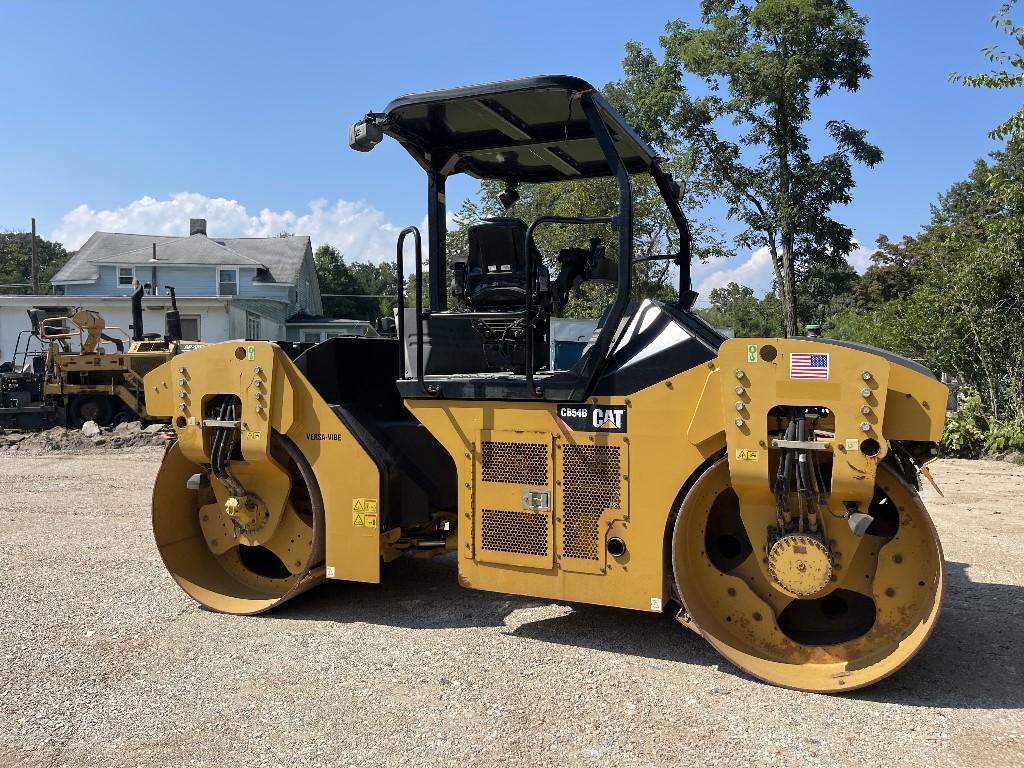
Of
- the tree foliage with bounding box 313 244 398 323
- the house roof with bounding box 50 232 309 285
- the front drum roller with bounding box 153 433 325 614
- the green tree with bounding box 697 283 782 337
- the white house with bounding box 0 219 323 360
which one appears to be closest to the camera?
the front drum roller with bounding box 153 433 325 614

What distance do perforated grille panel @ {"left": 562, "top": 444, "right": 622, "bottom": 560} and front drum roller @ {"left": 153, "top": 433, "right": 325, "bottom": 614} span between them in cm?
149

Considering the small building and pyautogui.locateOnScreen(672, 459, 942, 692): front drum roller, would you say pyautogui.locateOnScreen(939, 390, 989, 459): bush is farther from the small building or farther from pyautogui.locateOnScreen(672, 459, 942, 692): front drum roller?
the small building

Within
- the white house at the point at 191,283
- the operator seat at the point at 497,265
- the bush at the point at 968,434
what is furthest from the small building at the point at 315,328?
the operator seat at the point at 497,265

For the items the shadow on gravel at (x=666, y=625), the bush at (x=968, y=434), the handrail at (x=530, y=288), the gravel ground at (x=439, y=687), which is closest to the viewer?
the gravel ground at (x=439, y=687)

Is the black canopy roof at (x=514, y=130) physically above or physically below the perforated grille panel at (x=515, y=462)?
above

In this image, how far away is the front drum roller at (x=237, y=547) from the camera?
477 centimetres

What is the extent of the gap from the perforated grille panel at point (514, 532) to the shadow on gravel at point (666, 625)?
507mm

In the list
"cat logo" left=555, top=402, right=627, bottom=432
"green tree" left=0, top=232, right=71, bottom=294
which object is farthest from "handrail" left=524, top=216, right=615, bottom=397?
"green tree" left=0, top=232, right=71, bottom=294

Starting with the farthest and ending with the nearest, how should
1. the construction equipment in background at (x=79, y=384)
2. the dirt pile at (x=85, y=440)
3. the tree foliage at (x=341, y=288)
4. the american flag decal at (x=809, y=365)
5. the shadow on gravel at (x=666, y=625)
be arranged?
the tree foliage at (x=341, y=288) → the construction equipment in background at (x=79, y=384) → the dirt pile at (x=85, y=440) → the shadow on gravel at (x=666, y=625) → the american flag decal at (x=809, y=365)

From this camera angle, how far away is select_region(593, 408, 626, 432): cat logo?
13.2 ft

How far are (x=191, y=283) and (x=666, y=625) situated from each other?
31704mm

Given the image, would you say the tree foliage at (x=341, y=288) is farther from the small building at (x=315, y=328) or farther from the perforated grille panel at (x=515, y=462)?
the perforated grille panel at (x=515, y=462)

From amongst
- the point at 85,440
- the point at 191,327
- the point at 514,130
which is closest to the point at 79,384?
the point at 85,440

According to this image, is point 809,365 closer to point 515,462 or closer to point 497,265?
point 515,462
